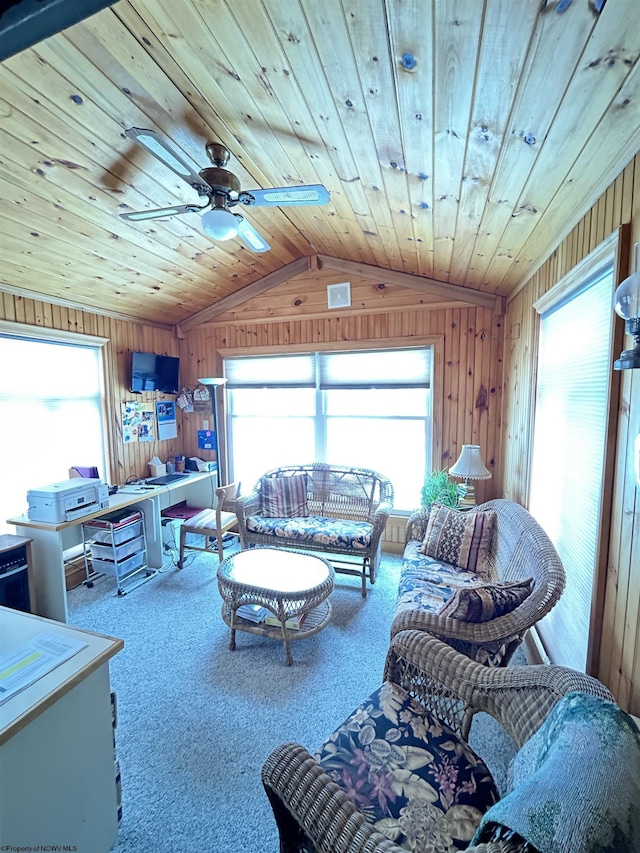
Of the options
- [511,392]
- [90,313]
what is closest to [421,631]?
[511,392]

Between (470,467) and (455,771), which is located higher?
(470,467)

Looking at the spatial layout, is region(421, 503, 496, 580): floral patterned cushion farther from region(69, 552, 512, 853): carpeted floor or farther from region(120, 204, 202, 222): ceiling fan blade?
region(120, 204, 202, 222): ceiling fan blade

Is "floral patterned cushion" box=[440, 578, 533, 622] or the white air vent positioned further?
the white air vent

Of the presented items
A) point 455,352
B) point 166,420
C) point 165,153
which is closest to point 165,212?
point 165,153

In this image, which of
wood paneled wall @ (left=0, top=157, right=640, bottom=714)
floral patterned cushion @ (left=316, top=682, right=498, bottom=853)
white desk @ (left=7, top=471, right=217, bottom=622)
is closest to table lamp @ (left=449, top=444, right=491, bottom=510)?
wood paneled wall @ (left=0, top=157, right=640, bottom=714)

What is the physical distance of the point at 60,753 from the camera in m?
1.14

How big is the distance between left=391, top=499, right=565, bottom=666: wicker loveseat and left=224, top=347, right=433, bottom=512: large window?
1296 millimetres

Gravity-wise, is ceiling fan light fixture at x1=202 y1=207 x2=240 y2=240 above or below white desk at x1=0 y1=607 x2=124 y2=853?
above

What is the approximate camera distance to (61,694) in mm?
1068

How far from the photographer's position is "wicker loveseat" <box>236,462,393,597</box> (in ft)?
10.3

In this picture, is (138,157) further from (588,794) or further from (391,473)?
(391,473)

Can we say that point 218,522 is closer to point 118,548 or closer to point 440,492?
point 118,548

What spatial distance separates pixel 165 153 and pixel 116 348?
2.70 m

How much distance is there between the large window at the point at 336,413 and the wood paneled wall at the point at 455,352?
0.14 metres
